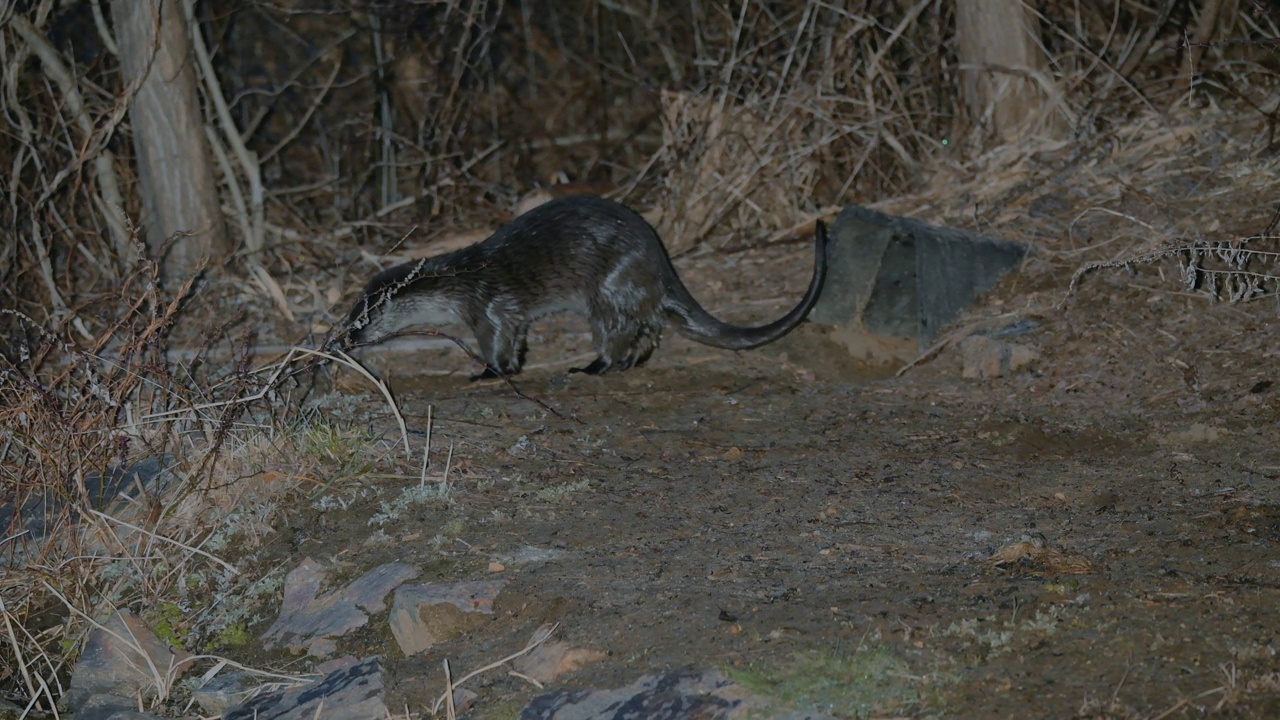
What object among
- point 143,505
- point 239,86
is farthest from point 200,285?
point 239,86

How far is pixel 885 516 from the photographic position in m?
3.13

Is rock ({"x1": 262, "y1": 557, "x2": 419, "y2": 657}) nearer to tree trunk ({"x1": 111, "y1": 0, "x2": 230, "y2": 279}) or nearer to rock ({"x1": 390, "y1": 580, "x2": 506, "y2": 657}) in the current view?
rock ({"x1": 390, "y1": 580, "x2": 506, "y2": 657})

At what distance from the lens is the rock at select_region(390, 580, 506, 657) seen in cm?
275

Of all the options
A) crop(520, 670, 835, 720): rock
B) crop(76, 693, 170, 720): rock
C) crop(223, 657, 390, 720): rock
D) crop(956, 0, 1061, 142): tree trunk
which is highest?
crop(956, 0, 1061, 142): tree trunk

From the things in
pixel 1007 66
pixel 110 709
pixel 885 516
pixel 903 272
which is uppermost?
pixel 1007 66

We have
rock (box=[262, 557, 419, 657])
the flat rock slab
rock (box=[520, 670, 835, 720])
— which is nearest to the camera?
rock (box=[520, 670, 835, 720])

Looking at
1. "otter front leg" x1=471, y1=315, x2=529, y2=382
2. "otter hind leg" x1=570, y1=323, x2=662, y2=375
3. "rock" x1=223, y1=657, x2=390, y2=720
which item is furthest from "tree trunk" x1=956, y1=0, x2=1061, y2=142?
"rock" x1=223, y1=657, x2=390, y2=720

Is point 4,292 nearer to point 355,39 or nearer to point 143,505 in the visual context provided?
point 143,505

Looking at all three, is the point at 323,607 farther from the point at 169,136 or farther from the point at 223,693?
the point at 169,136

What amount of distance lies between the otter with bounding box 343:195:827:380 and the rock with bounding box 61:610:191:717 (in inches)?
75.9

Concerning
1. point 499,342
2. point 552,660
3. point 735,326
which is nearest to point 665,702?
point 552,660

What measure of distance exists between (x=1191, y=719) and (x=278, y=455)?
7.99 feet

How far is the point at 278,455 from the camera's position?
3.56 m

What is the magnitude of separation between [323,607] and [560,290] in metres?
2.32
